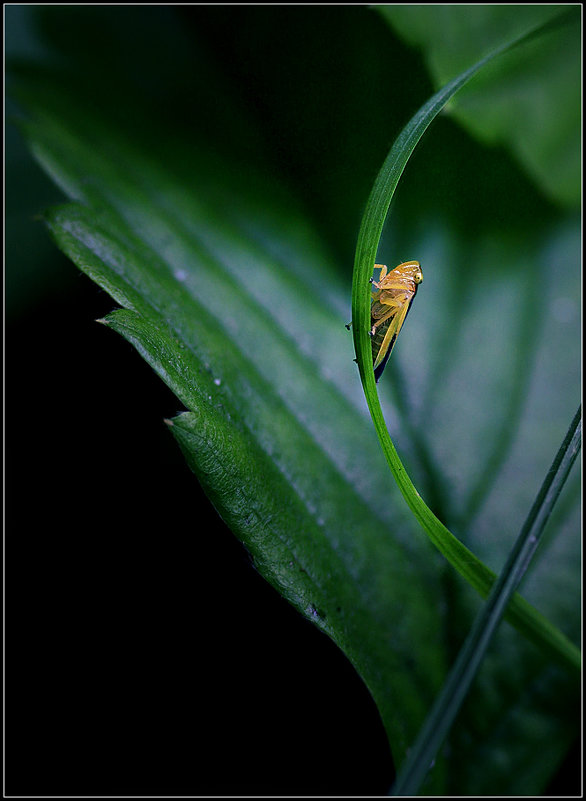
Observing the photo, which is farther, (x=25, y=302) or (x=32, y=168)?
(x=32, y=168)

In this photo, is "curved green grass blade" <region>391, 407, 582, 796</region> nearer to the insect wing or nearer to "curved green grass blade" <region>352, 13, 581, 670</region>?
"curved green grass blade" <region>352, 13, 581, 670</region>

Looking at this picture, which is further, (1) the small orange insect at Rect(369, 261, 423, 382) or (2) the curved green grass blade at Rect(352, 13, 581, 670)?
(1) the small orange insect at Rect(369, 261, 423, 382)

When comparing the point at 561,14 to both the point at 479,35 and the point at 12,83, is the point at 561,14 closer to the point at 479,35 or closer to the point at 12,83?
the point at 479,35

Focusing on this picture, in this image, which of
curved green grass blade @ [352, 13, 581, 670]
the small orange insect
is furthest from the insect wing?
curved green grass blade @ [352, 13, 581, 670]

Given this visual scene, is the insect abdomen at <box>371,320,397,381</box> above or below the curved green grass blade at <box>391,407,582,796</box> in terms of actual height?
above

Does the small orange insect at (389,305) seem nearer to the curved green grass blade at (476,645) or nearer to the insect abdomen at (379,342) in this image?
the insect abdomen at (379,342)

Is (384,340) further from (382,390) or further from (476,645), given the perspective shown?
(476,645)

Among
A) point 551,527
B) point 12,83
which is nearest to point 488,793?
point 551,527

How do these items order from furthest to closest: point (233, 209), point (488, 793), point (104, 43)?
1. point (104, 43)
2. point (233, 209)
3. point (488, 793)
